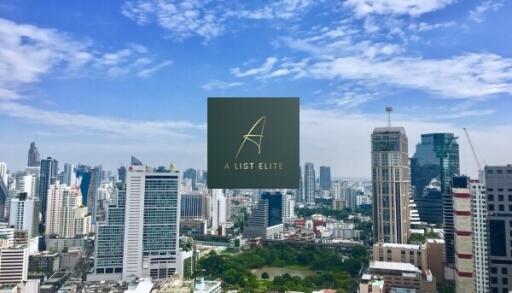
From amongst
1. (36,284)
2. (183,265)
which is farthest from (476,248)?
(36,284)

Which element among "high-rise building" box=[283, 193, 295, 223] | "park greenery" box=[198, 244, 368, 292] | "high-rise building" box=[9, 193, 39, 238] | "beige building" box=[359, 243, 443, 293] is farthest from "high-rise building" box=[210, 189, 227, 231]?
"beige building" box=[359, 243, 443, 293]

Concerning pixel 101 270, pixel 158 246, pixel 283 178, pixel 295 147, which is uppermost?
pixel 295 147

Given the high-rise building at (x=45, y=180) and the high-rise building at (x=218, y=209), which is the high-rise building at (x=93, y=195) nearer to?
the high-rise building at (x=45, y=180)

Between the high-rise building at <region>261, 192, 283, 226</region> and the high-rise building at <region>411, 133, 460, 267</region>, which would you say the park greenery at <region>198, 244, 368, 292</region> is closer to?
the high-rise building at <region>261, 192, 283, 226</region>

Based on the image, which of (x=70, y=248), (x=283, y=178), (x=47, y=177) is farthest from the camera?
(x=47, y=177)

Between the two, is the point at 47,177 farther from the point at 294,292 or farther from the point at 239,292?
the point at 294,292

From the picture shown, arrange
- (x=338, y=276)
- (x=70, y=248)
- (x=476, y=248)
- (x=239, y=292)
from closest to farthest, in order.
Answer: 1. (x=476, y=248)
2. (x=239, y=292)
3. (x=338, y=276)
4. (x=70, y=248)
